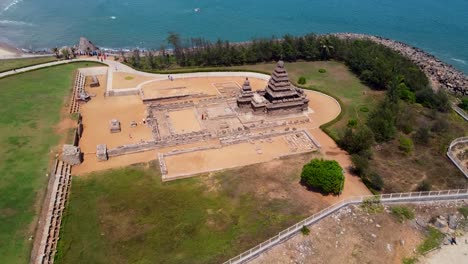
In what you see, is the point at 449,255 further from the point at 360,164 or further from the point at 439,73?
the point at 439,73

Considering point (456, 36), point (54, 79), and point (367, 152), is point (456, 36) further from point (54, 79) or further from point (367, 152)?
point (54, 79)

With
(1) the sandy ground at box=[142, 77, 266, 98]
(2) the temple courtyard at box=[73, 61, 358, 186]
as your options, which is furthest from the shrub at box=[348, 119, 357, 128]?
(1) the sandy ground at box=[142, 77, 266, 98]

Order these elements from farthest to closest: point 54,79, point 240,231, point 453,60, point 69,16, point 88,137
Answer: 1. point 69,16
2. point 453,60
3. point 54,79
4. point 88,137
5. point 240,231

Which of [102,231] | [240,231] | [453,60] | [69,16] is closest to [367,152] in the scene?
[240,231]

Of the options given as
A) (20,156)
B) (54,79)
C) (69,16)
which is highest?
(69,16)

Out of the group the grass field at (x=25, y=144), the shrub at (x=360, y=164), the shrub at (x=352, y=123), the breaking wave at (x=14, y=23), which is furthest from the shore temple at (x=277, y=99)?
the breaking wave at (x=14, y=23)
